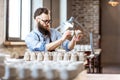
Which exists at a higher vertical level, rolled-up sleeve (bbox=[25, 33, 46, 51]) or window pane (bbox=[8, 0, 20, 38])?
window pane (bbox=[8, 0, 20, 38])

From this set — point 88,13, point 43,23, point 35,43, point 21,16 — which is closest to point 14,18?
point 21,16

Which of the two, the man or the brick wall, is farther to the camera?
the brick wall

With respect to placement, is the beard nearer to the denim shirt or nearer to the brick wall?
the denim shirt

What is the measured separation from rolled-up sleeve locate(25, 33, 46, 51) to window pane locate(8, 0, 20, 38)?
132 inches

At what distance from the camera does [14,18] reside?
606cm

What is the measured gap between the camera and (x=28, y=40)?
2.41 m

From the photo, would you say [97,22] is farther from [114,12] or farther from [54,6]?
[54,6]

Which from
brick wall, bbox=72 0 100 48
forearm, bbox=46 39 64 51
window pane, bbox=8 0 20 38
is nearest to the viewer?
forearm, bbox=46 39 64 51

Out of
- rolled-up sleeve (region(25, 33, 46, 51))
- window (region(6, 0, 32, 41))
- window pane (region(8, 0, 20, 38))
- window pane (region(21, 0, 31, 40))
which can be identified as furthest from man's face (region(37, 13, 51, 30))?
window pane (region(21, 0, 31, 40))

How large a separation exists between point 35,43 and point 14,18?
12.5 feet

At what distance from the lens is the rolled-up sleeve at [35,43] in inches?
91.1

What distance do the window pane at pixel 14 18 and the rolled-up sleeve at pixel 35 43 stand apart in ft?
11.0

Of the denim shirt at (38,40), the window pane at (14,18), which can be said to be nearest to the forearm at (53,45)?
the denim shirt at (38,40)

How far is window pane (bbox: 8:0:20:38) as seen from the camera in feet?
19.1
